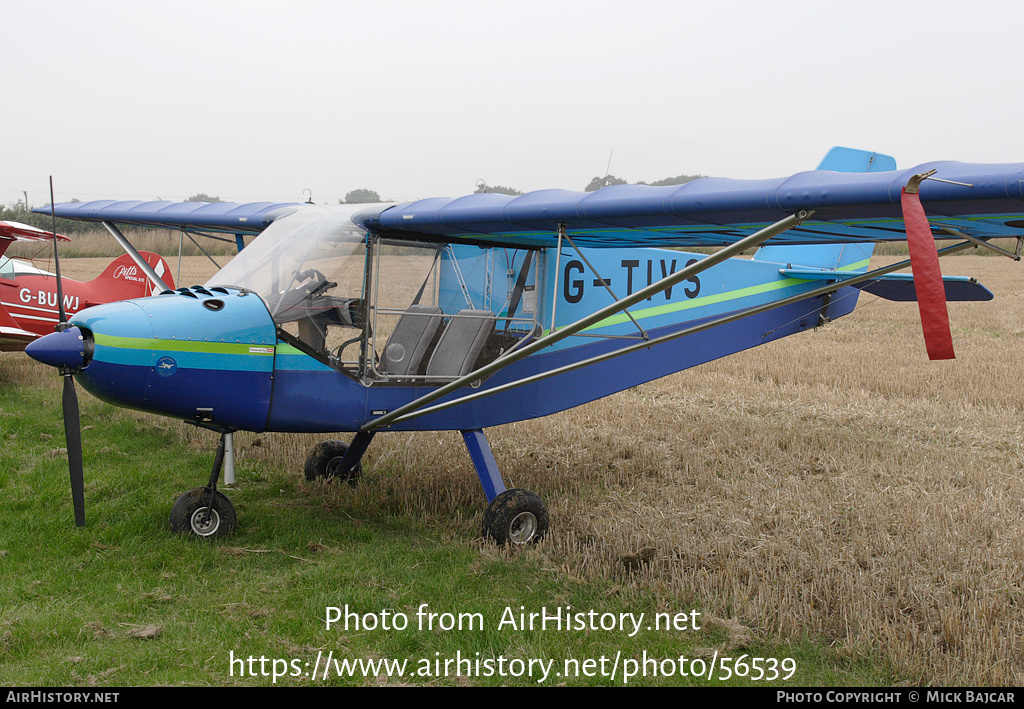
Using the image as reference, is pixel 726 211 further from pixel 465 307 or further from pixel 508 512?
pixel 508 512

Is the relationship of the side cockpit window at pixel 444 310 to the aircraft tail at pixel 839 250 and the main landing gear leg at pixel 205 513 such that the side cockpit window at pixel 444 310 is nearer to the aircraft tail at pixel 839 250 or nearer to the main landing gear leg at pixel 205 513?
the main landing gear leg at pixel 205 513

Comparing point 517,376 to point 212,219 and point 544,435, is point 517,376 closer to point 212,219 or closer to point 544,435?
point 544,435

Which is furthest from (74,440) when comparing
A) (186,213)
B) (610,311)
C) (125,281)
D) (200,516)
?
(125,281)

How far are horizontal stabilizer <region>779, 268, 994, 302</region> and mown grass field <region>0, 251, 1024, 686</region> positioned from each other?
53.1 inches

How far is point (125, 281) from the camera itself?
11977mm

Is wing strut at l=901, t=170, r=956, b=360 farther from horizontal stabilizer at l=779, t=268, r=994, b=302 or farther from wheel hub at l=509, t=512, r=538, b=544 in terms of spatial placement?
horizontal stabilizer at l=779, t=268, r=994, b=302

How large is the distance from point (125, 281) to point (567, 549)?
9796 mm

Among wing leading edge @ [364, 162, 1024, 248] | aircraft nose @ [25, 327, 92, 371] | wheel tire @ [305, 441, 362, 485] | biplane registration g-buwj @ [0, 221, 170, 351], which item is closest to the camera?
wing leading edge @ [364, 162, 1024, 248]

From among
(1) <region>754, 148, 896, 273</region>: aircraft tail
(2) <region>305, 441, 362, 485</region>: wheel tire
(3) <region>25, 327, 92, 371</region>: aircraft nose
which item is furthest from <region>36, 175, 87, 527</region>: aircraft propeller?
(1) <region>754, 148, 896, 273</region>: aircraft tail

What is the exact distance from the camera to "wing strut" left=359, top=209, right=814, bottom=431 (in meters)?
3.79

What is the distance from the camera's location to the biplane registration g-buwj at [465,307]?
12.5ft

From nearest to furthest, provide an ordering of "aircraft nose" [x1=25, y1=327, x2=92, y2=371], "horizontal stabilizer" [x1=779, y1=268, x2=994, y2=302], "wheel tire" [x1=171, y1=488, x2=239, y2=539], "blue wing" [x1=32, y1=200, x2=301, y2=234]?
"aircraft nose" [x1=25, y1=327, x2=92, y2=371] < "wheel tire" [x1=171, y1=488, x2=239, y2=539] < "blue wing" [x1=32, y1=200, x2=301, y2=234] < "horizontal stabilizer" [x1=779, y1=268, x2=994, y2=302]

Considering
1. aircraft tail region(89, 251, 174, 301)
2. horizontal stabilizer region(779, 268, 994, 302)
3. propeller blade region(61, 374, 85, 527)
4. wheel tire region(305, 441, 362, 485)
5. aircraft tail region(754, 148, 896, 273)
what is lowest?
wheel tire region(305, 441, 362, 485)

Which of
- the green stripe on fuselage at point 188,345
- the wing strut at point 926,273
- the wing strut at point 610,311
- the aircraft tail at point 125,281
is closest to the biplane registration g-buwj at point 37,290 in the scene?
the aircraft tail at point 125,281
